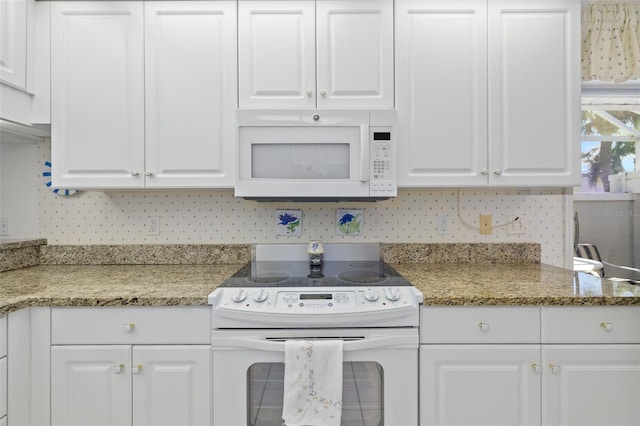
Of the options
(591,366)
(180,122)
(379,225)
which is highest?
(180,122)

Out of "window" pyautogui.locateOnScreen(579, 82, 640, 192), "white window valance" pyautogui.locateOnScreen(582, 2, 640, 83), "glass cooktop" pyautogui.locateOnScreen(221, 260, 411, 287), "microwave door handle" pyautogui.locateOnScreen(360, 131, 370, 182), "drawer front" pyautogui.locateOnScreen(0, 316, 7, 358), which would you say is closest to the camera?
"drawer front" pyautogui.locateOnScreen(0, 316, 7, 358)

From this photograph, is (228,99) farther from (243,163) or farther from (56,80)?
(56,80)

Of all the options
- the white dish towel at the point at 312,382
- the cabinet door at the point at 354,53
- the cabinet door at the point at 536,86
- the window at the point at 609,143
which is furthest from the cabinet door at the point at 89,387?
the window at the point at 609,143

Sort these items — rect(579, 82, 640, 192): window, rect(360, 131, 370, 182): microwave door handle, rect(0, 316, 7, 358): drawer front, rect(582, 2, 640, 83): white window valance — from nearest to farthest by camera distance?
rect(0, 316, 7, 358): drawer front < rect(360, 131, 370, 182): microwave door handle < rect(582, 2, 640, 83): white window valance < rect(579, 82, 640, 192): window

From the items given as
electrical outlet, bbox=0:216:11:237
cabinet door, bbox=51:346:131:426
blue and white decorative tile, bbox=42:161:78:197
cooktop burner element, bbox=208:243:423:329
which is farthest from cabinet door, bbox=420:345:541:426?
electrical outlet, bbox=0:216:11:237

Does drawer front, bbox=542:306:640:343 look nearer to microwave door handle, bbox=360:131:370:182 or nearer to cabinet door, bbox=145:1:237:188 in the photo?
microwave door handle, bbox=360:131:370:182

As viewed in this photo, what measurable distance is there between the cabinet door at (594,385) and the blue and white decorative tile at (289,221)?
128 centimetres

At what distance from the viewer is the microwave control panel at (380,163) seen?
5.36ft

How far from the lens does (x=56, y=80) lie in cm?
169

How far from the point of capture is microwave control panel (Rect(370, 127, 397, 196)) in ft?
Answer: 5.36

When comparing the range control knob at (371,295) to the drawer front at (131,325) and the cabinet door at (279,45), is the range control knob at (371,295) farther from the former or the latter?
the cabinet door at (279,45)

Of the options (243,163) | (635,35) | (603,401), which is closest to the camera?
(603,401)

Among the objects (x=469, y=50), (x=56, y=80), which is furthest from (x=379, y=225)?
A: (x=56, y=80)

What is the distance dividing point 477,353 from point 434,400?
0.24 metres
